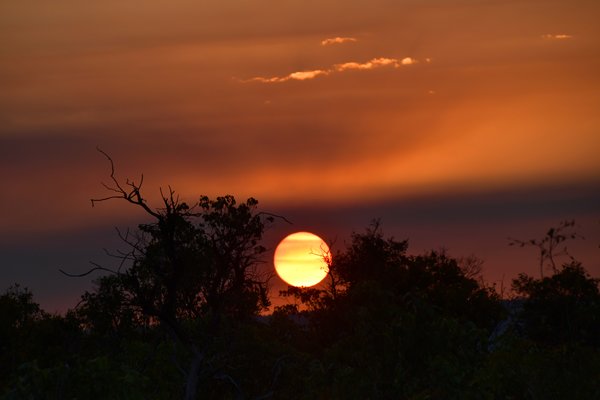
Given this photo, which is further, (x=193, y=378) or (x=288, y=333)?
(x=288, y=333)

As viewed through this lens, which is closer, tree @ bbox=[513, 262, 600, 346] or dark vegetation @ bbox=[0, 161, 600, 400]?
dark vegetation @ bbox=[0, 161, 600, 400]

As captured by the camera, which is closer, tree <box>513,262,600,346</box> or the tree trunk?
the tree trunk

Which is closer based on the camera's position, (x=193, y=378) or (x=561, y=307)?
(x=193, y=378)

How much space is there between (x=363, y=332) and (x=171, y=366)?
22822 mm

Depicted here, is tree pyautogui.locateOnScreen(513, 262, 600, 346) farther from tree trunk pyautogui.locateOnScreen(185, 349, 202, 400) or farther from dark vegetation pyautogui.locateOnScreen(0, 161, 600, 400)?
tree trunk pyautogui.locateOnScreen(185, 349, 202, 400)

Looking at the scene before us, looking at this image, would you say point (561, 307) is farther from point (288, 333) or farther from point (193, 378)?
point (193, 378)

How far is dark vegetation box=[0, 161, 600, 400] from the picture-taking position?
4219cm

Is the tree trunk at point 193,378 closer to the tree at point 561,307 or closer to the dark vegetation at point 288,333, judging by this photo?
the dark vegetation at point 288,333

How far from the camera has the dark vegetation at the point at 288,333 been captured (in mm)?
42188

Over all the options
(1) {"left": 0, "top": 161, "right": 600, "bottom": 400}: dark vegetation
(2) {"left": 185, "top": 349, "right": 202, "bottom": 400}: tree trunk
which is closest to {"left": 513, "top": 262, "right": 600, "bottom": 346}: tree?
(1) {"left": 0, "top": 161, "right": 600, "bottom": 400}: dark vegetation

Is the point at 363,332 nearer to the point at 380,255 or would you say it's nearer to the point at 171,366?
the point at 171,366

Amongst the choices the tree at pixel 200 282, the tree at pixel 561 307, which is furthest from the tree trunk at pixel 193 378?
the tree at pixel 561 307

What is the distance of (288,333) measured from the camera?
79.4 metres

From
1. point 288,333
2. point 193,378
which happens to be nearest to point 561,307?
point 288,333
